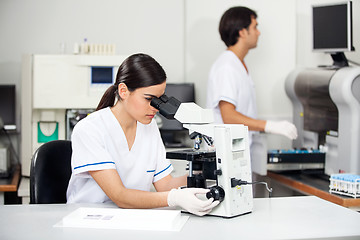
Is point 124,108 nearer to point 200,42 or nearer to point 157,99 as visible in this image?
point 157,99

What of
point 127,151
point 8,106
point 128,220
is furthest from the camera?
point 8,106

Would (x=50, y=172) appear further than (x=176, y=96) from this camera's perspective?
No

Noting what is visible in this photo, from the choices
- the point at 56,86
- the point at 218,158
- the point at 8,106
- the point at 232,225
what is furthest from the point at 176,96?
the point at 232,225

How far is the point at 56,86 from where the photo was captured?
2.89m

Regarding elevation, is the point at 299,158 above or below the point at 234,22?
below

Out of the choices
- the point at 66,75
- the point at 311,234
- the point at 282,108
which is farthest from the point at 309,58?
the point at 311,234

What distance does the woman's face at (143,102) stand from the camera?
1.77m

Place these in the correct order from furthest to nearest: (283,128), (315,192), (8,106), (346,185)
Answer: (8,106) < (283,128) < (315,192) < (346,185)

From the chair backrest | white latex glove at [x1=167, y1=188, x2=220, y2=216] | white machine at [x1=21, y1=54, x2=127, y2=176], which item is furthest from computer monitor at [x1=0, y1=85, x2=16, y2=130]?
white latex glove at [x1=167, y1=188, x2=220, y2=216]

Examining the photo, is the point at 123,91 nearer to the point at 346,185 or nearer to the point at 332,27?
the point at 346,185

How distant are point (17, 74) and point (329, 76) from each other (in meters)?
1.97

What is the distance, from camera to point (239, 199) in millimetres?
1599

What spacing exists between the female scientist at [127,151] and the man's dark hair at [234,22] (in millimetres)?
1082

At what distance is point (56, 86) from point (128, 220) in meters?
1.59
